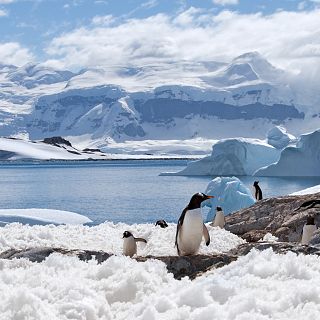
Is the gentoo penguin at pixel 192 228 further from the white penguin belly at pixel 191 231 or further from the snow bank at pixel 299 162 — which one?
the snow bank at pixel 299 162

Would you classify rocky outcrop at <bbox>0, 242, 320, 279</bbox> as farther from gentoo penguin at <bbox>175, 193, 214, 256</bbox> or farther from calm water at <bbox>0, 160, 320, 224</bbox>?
calm water at <bbox>0, 160, 320, 224</bbox>

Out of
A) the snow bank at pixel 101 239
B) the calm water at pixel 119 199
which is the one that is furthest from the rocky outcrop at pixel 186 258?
the calm water at pixel 119 199

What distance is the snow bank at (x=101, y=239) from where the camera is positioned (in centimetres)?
1186

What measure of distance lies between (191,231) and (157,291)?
123 inches

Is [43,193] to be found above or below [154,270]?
below

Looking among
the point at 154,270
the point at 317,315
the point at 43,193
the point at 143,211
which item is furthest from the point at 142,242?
the point at 43,193

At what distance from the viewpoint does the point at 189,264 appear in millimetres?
7504

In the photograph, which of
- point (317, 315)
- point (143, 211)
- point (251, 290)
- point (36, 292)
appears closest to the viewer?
point (317, 315)

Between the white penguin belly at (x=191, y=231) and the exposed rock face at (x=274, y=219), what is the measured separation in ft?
14.9

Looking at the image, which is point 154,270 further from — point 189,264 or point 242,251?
→ point 242,251

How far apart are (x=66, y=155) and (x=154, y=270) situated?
598 feet

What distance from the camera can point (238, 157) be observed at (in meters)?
73.2

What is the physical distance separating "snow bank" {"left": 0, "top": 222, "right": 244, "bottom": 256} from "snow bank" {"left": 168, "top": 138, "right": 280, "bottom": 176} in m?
55.7

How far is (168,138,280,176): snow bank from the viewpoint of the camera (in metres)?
70.8
